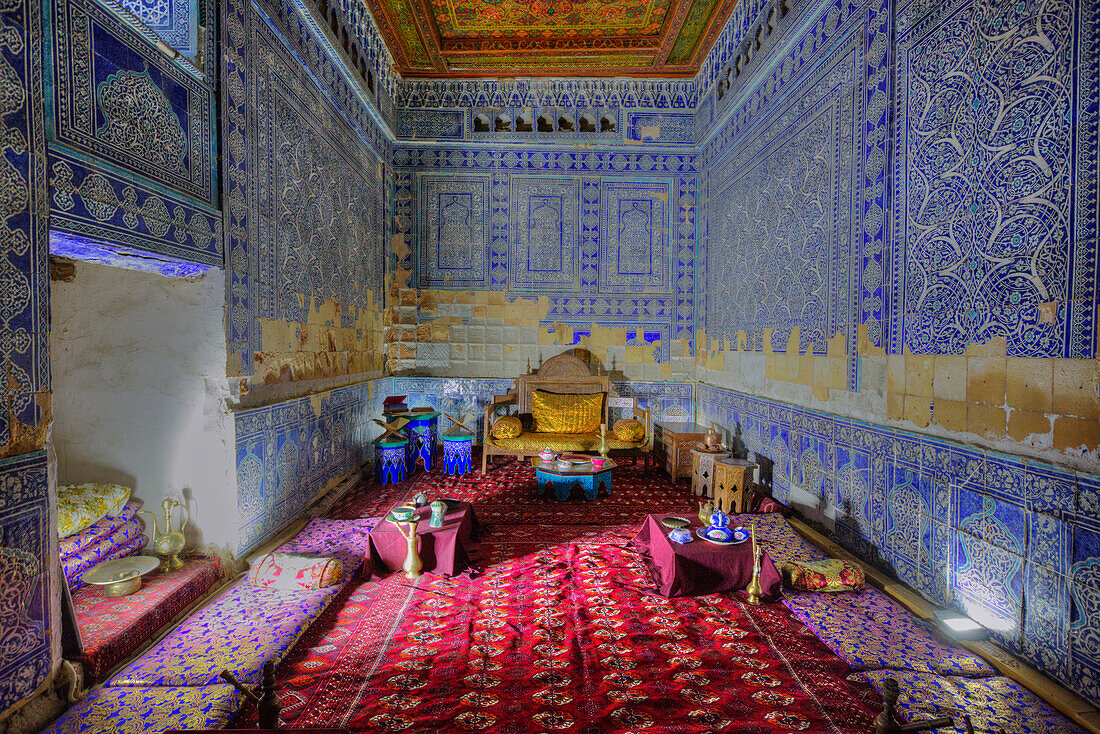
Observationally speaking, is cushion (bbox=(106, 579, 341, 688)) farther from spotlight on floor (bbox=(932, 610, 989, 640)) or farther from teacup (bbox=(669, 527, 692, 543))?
spotlight on floor (bbox=(932, 610, 989, 640))

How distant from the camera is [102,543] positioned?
3629 mm

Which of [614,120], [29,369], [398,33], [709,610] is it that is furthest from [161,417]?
[614,120]

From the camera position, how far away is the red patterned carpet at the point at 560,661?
8.45 ft

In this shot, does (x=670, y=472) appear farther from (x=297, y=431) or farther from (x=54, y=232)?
(x=54, y=232)

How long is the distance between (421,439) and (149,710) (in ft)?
16.0

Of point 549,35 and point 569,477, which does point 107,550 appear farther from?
point 549,35

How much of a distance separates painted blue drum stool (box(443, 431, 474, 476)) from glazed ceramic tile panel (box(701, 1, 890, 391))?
3.83 metres

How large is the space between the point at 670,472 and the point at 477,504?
2.66m

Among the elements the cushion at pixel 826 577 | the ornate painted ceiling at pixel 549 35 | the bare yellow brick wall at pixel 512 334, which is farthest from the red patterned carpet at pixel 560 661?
the ornate painted ceiling at pixel 549 35

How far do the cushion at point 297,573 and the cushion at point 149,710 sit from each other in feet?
3.53

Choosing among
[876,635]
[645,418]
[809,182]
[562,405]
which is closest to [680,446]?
[645,418]

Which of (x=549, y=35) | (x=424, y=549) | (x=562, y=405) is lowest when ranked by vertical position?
(x=424, y=549)

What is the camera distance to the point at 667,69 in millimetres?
8070

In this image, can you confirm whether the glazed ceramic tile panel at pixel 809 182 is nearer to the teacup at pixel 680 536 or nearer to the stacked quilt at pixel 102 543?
the teacup at pixel 680 536
